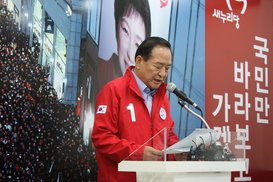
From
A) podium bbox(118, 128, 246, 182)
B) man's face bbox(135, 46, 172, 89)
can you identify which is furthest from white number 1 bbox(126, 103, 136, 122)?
podium bbox(118, 128, 246, 182)

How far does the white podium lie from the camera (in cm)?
129

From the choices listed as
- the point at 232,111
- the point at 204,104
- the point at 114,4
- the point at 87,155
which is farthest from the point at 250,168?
the point at 114,4

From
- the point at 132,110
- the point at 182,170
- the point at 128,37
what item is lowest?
the point at 182,170

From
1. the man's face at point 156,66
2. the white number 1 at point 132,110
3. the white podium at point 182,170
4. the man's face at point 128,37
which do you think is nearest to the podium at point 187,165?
the white podium at point 182,170

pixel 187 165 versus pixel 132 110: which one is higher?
pixel 132 110

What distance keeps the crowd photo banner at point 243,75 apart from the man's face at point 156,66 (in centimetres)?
165

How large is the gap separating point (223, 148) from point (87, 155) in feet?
4.58

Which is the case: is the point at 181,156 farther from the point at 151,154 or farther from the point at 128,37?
the point at 128,37

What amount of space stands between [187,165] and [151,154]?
15 centimetres

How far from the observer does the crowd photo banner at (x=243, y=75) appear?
358 centimetres

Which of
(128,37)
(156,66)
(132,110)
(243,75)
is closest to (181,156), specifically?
(132,110)

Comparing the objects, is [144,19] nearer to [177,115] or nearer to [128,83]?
[177,115]

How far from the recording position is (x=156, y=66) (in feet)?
6.25

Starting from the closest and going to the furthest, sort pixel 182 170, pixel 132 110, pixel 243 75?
pixel 182 170
pixel 132 110
pixel 243 75
